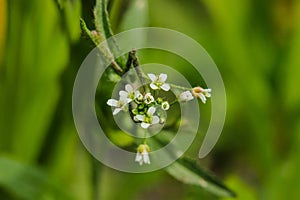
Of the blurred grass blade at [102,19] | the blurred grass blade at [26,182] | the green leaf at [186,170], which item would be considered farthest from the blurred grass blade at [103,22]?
the blurred grass blade at [26,182]

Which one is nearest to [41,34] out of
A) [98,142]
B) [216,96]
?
[98,142]

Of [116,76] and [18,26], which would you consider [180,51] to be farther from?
[116,76]

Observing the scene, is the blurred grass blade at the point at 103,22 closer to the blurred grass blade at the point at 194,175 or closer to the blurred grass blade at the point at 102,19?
the blurred grass blade at the point at 102,19

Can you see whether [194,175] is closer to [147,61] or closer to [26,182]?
[26,182]

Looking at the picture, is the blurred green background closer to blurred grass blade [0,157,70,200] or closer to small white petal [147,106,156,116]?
blurred grass blade [0,157,70,200]

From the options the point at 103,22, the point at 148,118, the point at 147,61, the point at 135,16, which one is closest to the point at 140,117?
the point at 148,118

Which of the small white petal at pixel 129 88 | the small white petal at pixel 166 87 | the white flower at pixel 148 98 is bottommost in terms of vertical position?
the white flower at pixel 148 98
